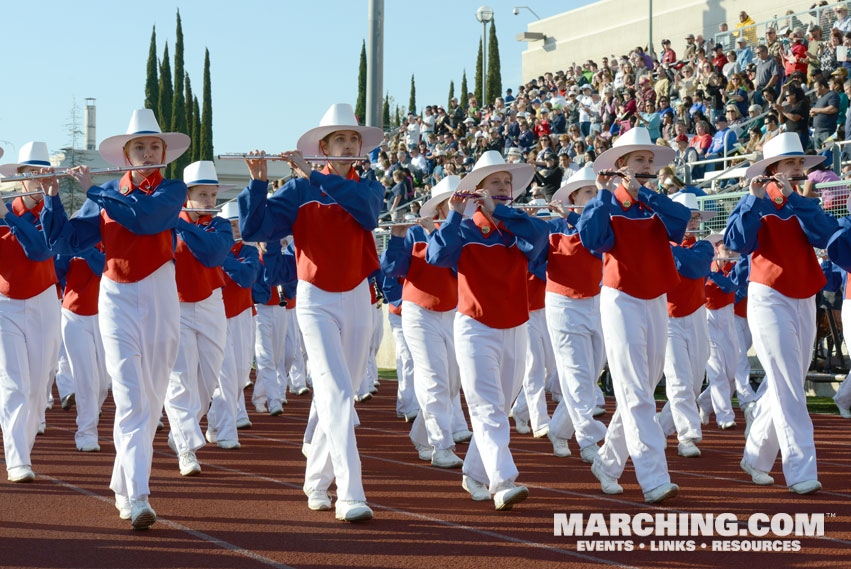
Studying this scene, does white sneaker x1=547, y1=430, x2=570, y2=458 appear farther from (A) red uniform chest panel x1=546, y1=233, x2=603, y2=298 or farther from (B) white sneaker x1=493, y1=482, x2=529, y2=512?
(B) white sneaker x1=493, y1=482, x2=529, y2=512

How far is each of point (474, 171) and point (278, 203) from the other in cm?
150

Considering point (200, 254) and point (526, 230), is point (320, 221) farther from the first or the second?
point (200, 254)

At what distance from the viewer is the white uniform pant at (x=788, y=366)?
734cm

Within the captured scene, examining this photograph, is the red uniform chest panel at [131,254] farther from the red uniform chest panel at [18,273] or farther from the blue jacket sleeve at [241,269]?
A: the blue jacket sleeve at [241,269]

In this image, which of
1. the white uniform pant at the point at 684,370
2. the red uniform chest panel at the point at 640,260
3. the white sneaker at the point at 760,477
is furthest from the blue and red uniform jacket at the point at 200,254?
the white sneaker at the point at 760,477

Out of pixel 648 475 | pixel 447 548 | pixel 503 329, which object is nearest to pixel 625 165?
pixel 503 329

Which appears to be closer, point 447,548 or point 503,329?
point 447,548

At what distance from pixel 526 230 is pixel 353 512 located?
2.19m

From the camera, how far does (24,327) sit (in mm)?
8156

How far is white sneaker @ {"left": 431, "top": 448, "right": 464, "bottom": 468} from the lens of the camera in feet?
29.1

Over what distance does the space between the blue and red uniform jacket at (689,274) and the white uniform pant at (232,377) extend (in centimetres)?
406

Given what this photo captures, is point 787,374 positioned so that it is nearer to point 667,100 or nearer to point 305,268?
point 305,268

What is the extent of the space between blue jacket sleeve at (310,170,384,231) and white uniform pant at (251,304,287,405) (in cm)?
695

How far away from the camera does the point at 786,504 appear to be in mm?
7004
